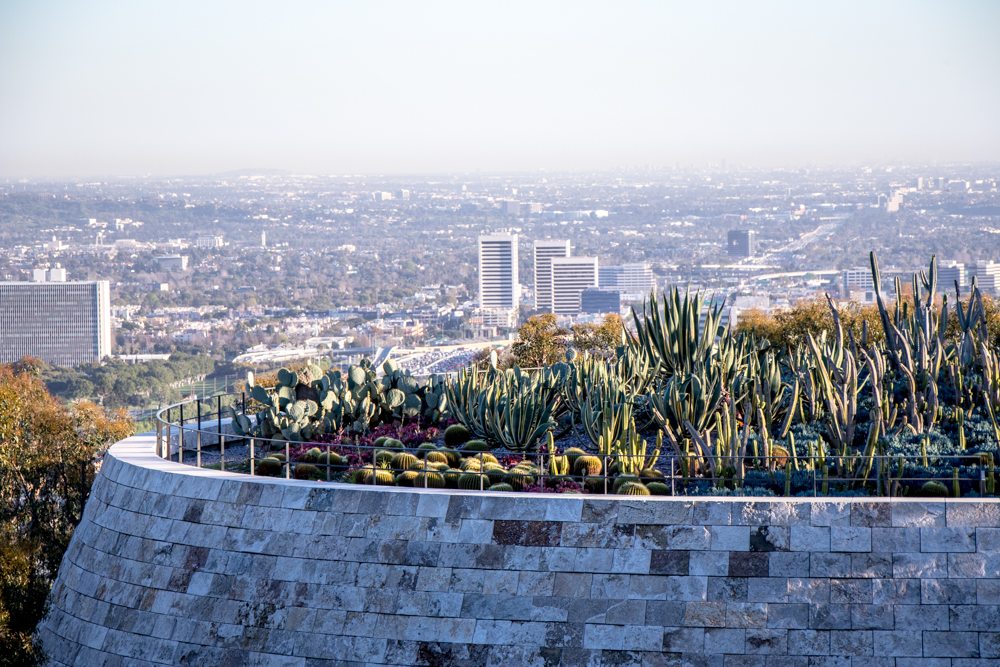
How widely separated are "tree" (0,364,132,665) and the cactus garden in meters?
2.35

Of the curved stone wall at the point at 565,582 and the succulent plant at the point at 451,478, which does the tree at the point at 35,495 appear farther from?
the succulent plant at the point at 451,478

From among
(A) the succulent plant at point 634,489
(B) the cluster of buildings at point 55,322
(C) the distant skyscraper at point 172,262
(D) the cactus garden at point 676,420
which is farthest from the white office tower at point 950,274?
(A) the succulent plant at point 634,489

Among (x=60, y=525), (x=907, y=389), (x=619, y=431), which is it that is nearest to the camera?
(x=619, y=431)

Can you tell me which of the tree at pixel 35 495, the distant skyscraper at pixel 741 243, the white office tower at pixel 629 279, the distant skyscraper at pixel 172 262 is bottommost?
the white office tower at pixel 629 279

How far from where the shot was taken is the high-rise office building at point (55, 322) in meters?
123

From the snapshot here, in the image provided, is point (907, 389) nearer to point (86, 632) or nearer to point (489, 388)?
point (489, 388)

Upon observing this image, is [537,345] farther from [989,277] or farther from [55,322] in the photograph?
[55,322]

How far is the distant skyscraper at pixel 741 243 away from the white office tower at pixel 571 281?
1500 centimetres

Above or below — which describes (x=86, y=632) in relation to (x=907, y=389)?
below

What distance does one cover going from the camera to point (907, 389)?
49.6 ft

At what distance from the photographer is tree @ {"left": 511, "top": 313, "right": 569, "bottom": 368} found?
28589 mm

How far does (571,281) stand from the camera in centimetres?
15250

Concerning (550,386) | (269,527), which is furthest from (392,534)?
(550,386)

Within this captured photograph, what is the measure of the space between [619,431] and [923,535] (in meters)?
3.78
